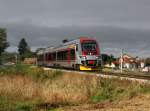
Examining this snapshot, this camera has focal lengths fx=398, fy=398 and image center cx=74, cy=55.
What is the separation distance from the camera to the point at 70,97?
1702 centimetres

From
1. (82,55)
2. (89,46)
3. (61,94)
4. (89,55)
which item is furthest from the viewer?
(89,46)

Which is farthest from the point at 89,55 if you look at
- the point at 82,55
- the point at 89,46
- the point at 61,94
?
the point at 61,94

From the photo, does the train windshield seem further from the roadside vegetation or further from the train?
the roadside vegetation

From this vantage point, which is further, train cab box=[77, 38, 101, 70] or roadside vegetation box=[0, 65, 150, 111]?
train cab box=[77, 38, 101, 70]

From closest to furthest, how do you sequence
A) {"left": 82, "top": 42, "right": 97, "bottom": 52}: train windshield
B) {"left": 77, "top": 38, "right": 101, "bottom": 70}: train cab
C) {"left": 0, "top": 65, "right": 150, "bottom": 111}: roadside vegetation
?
{"left": 0, "top": 65, "right": 150, "bottom": 111}: roadside vegetation → {"left": 77, "top": 38, "right": 101, "bottom": 70}: train cab → {"left": 82, "top": 42, "right": 97, "bottom": 52}: train windshield

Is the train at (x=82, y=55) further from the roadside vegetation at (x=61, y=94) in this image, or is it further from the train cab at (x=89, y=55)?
the roadside vegetation at (x=61, y=94)

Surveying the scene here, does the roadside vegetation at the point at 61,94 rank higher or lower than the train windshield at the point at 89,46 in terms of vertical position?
lower

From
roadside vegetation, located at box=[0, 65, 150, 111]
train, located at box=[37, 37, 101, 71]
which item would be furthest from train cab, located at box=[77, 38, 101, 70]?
roadside vegetation, located at box=[0, 65, 150, 111]

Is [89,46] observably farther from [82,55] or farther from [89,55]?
[82,55]

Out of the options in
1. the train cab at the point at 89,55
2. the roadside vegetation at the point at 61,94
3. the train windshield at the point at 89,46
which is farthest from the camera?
the train windshield at the point at 89,46

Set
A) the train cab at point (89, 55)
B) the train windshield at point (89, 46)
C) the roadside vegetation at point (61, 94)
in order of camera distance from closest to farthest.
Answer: the roadside vegetation at point (61, 94)
the train cab at point (89, 55)
the train windshield at point (89, 46)

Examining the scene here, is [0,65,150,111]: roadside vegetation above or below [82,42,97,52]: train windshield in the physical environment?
A: below

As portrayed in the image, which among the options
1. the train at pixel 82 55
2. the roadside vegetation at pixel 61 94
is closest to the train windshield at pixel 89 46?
the train at pixel 82 55

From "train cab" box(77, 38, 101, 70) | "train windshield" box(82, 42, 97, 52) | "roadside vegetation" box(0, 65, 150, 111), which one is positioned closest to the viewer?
"roadside vegetation" box(0, 65, 150, 111)
